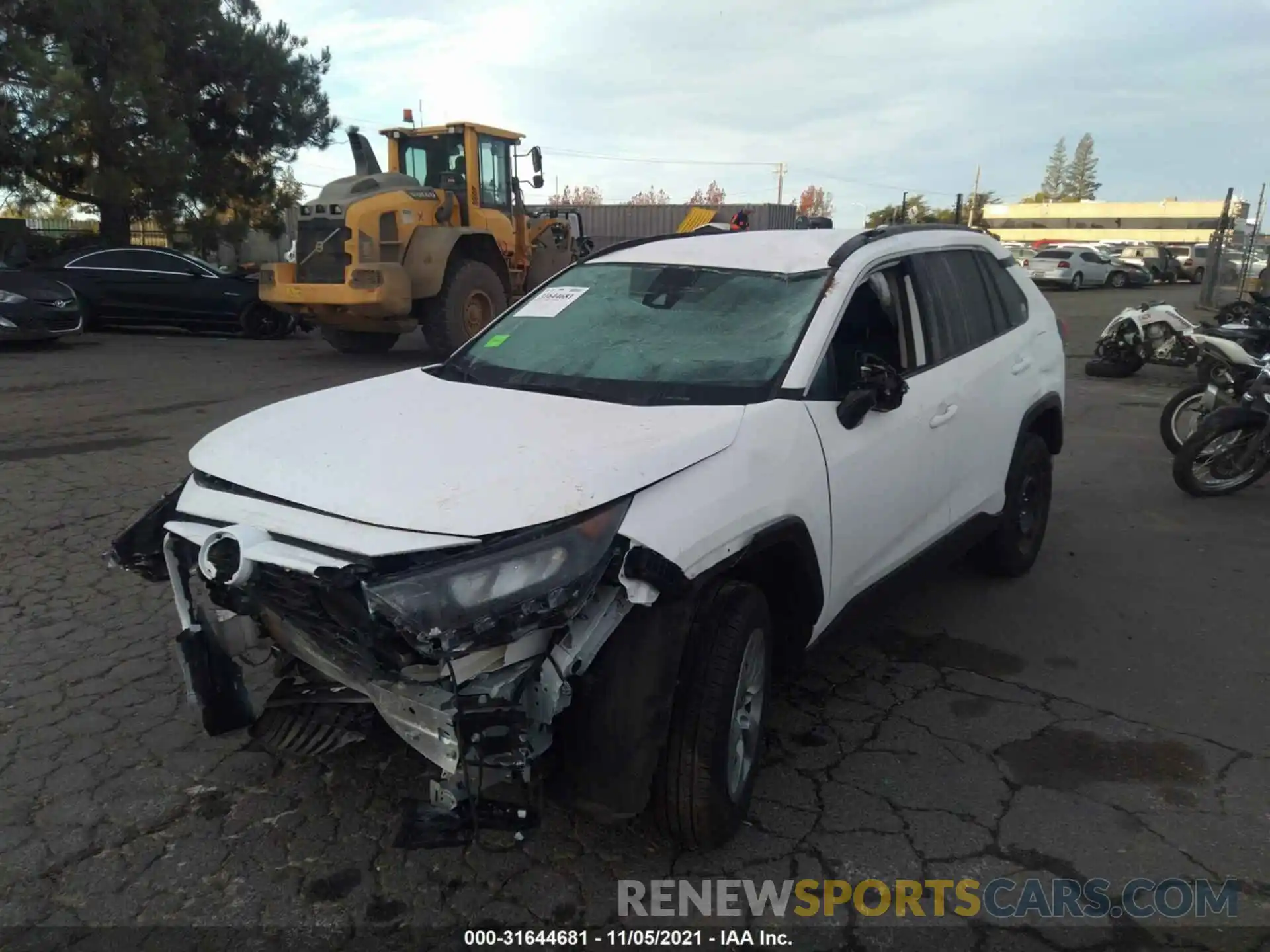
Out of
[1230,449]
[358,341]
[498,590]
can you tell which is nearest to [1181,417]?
[1230,449]

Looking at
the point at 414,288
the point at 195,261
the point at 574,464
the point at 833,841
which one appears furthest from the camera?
the point at 195,261

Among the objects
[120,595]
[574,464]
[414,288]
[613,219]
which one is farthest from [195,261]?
[613,219]

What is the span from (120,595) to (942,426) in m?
3.95

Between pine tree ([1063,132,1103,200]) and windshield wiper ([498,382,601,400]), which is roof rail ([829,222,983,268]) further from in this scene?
pine tree ([1063,132,1103,200])

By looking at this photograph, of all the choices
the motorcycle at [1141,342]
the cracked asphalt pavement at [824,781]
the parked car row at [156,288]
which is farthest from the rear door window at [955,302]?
the parked car row at [156,288]

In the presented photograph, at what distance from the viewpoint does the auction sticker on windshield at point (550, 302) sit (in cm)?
411

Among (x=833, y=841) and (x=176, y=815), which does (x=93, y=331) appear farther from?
(x=833, y=841)

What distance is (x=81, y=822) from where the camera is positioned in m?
2.99

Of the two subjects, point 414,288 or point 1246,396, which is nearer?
point 1246,396

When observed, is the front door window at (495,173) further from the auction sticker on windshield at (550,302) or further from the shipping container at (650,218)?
the shipping container at (650,218)

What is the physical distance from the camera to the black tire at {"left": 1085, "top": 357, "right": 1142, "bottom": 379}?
12.5 meters

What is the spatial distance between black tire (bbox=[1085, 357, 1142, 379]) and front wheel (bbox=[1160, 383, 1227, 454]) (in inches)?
199

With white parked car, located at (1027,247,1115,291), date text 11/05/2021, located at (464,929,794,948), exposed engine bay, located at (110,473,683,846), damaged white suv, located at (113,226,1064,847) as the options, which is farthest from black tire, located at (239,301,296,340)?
white parked car, located at (1027,247,1115,291)

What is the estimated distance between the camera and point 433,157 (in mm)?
13000
